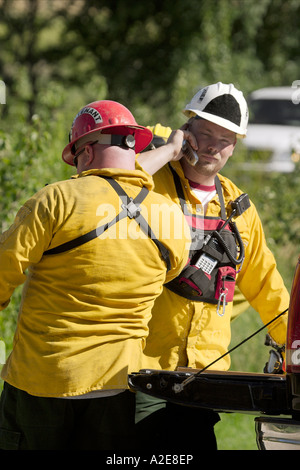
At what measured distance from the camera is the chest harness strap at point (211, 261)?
157 inches

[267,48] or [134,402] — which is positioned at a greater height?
[267,48]

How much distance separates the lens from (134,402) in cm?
340

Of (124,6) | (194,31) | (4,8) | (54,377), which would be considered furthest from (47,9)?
(54,377)

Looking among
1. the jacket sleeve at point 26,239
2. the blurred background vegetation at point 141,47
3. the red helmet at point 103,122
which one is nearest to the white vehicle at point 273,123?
the blurred background vegetation at point 141,47

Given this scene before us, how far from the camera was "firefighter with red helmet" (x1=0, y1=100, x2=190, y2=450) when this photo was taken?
3117 millimetres

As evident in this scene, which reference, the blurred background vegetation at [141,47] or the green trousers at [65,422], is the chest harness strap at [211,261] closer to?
the green trousers at [65,422]

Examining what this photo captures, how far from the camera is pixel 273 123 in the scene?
14.4 metres

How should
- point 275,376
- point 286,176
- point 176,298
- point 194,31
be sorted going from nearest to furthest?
point 275,376 → point 176,298 → point 286,176 → point 194,31

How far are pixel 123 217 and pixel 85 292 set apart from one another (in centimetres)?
32

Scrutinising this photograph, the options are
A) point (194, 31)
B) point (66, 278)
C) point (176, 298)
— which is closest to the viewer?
point (66, 278)

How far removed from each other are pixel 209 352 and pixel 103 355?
990 millimetres

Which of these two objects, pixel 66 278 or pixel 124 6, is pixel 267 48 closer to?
pixel 124 6

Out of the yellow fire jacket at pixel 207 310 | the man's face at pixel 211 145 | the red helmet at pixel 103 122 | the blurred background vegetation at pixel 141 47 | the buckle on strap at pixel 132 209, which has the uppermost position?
the blurred background vegetation at pixel 141 47

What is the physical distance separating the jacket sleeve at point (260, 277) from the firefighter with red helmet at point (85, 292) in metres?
1.01
